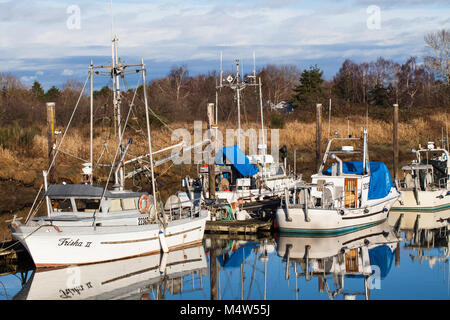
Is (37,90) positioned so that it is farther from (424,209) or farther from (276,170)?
(424,209)

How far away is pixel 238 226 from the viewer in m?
26.1

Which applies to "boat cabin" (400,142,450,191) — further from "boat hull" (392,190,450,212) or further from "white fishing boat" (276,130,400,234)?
"white fishing boat" (276,130,400,234)

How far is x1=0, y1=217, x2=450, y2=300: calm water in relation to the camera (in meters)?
18.2

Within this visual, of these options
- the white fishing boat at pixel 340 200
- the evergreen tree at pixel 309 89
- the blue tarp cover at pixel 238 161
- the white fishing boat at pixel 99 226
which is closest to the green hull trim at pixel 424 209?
the white fishing boat at pixel 340 200

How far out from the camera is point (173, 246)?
23109 mm

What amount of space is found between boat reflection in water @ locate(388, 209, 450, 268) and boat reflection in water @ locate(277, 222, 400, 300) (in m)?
0.72

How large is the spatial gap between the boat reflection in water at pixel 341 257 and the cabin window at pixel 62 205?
7473 millimetres

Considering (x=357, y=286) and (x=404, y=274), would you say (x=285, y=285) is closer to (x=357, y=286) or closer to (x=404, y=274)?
(x=357, y=286)

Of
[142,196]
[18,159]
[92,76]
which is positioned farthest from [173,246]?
[18,159]

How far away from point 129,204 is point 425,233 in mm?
12716

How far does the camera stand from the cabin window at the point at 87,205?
71.2 feet

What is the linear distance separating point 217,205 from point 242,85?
8038 millimetres

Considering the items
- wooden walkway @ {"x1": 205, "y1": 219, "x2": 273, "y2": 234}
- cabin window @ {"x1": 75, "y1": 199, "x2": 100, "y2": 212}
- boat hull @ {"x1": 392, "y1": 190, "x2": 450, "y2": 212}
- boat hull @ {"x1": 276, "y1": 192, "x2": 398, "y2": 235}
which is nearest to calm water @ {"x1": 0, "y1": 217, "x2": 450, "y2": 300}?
boat hull @ {"x1": 276, "y1": 192, "x2": 398, "y2": 235}

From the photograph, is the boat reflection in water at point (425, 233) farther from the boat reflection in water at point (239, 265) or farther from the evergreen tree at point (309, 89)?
the evergreen tree at point (309, 89)
